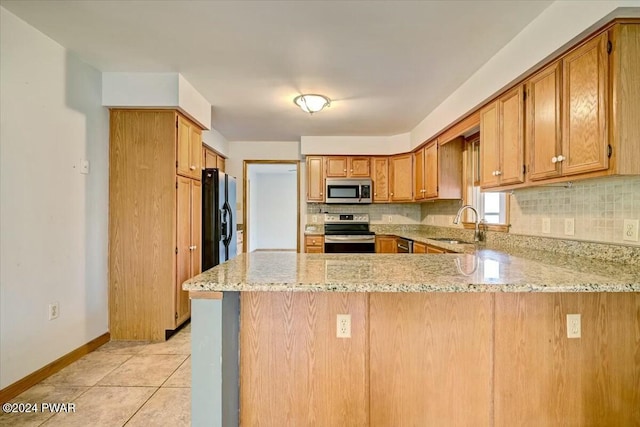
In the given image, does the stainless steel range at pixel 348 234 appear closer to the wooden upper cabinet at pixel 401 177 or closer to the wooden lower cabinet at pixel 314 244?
the wooden lower cabinet at pixel 314 244

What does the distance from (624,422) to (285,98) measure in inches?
131

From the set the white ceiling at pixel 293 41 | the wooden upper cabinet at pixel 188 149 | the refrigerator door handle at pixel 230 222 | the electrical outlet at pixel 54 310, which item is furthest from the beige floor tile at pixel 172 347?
the white ceiling at pixel 293 41

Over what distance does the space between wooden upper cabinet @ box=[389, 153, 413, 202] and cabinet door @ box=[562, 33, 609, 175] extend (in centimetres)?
301

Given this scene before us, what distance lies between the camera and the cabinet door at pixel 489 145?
2396 mm

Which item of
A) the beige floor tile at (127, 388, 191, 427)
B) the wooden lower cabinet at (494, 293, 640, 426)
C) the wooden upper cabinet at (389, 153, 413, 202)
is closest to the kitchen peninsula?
the wooden lower cabinet at (494, 293, 640, 426)

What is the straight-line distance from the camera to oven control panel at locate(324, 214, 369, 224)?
5191mm

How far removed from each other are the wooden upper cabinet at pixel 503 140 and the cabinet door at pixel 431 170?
125 cm

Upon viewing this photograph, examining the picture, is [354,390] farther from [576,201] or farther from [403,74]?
[403,74]

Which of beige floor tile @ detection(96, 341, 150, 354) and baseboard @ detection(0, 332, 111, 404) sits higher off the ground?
baseboard @ detection(0, 332, 111, 404)

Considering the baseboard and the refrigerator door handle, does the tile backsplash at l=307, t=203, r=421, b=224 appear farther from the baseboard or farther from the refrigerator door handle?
the baseboard

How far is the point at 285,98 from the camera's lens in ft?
10.7

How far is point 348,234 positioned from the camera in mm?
4875

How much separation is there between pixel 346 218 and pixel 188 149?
2792 mm

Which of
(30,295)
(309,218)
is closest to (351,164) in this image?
(309,218)
